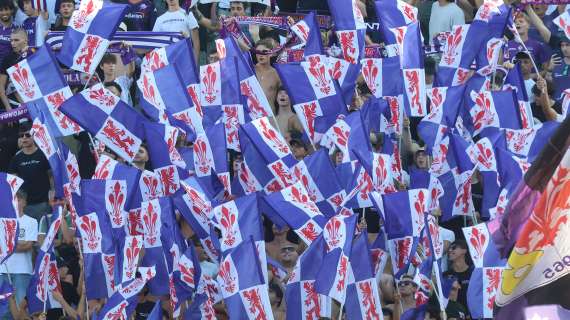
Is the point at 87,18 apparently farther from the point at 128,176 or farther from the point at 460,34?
the point at 460,34

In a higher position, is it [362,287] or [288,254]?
[362,287]

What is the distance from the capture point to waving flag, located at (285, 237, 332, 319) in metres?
14.5

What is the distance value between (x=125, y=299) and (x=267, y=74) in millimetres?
3751

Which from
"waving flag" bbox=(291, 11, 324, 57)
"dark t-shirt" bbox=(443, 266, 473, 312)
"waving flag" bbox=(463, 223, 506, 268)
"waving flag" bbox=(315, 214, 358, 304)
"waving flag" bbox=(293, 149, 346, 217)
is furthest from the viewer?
"waving flag" bbox=(291, 11, 324, 57)

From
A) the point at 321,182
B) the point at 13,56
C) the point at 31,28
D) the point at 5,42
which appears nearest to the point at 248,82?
the point at 321,182

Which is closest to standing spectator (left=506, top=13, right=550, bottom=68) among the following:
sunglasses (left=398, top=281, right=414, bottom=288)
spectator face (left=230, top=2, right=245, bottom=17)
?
spectator face (left=230, top=2, right=245, bottom=17)

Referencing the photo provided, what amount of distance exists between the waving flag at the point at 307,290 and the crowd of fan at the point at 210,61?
1.44ft

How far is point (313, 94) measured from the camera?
53.5 feet

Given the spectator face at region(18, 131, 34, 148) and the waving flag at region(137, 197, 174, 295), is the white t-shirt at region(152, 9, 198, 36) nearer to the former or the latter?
the spectator face at region(18, 131, 34, 148)

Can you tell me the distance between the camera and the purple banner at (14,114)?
17.8 meters

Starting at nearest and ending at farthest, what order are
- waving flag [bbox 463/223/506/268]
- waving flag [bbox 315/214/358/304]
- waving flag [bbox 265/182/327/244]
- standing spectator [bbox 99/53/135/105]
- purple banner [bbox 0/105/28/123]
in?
waving flag [bbox 315/214/358/304]
waving flag [bbox 463/223/506/268]
waving flag [bbox 265/182/327/244]
standing spectator [bbox 99/53/135/105]
purple banner [bbox 0/105/28/123]

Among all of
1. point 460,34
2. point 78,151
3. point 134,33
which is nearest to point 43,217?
point 78,151

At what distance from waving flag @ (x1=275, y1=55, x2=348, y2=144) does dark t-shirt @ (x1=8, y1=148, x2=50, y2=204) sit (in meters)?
2.59

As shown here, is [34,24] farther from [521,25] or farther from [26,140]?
[521,25]
